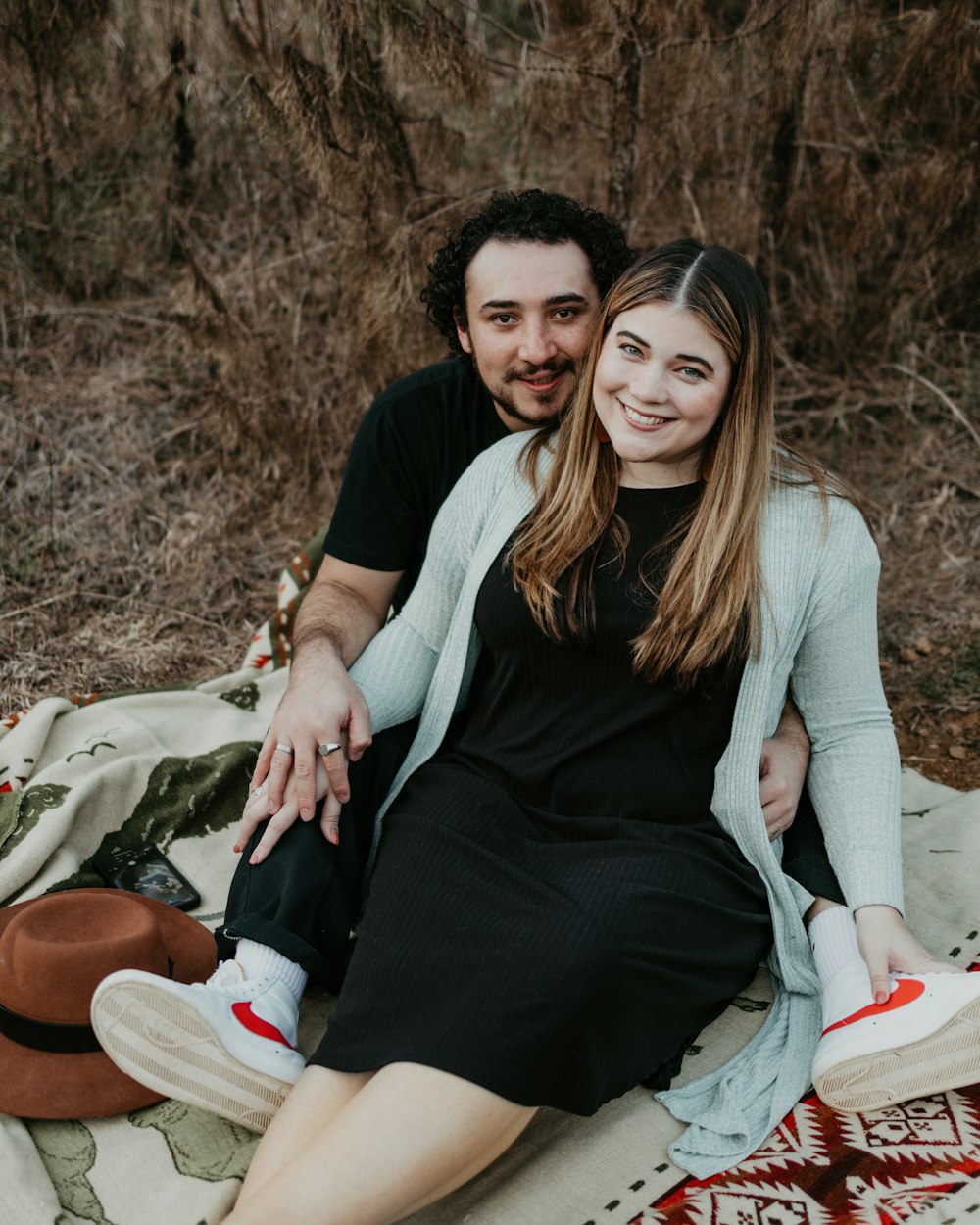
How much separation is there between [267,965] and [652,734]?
81 centimetres

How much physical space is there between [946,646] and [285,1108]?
278 cm

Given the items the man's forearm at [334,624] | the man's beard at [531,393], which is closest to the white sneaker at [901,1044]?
the man's forearm at [334,624]

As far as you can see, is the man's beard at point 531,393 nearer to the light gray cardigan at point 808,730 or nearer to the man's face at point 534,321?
the man's face at point 534,321

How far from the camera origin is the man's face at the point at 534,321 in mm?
2551

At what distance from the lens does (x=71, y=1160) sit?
1.96 m

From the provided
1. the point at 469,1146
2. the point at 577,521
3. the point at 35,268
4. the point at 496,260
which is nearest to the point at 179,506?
the point at 35,268

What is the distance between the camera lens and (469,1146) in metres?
1.74

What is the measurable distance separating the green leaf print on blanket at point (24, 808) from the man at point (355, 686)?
2.22 ft

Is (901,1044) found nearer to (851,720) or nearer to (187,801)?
(851,720)

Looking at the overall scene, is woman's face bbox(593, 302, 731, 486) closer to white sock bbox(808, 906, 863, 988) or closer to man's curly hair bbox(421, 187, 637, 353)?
man's curly hair bbox(421, 187, 637, 353)

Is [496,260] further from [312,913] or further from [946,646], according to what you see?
[946,646]

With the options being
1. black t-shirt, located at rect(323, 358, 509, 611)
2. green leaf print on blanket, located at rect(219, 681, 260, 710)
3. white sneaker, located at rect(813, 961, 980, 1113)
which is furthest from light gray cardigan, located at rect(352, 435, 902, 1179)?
green leaf print on blanket, located at rect(219, 681, 260, 710)

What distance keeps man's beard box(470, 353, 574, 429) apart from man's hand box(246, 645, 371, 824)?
0.70 meters

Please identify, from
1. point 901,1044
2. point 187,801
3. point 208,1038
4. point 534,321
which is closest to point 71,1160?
point 208,1038
